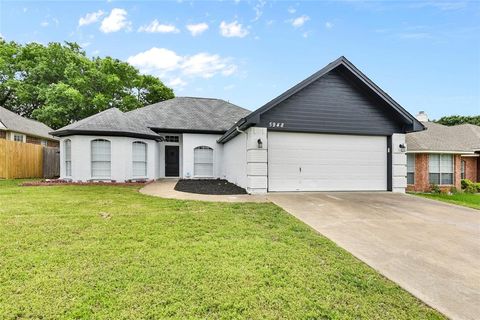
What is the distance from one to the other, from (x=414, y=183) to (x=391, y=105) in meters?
6.72

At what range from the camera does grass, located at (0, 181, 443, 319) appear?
2480 millimetres

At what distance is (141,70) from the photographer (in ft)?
97.8

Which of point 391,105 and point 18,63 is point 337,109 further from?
point 18,63

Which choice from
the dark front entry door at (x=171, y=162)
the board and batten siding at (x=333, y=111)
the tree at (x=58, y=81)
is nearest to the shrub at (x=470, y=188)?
the board and batten siding at (x=333, y=111)

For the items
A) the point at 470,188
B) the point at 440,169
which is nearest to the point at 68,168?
the point at 440,169

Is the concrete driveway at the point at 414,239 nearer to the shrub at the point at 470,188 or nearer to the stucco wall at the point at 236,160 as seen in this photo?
the stucco wall at the point at 236,160

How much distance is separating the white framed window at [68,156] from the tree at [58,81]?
10.3 meters

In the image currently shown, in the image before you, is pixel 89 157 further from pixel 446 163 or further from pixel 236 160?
pixel 446 163

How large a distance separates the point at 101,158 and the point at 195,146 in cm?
511

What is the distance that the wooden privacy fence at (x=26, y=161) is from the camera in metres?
14.2

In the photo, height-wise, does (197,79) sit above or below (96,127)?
above

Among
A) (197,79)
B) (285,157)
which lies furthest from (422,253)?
(197,79)

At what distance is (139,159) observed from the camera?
1364 centimetres

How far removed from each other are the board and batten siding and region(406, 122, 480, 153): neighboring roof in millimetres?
5089
